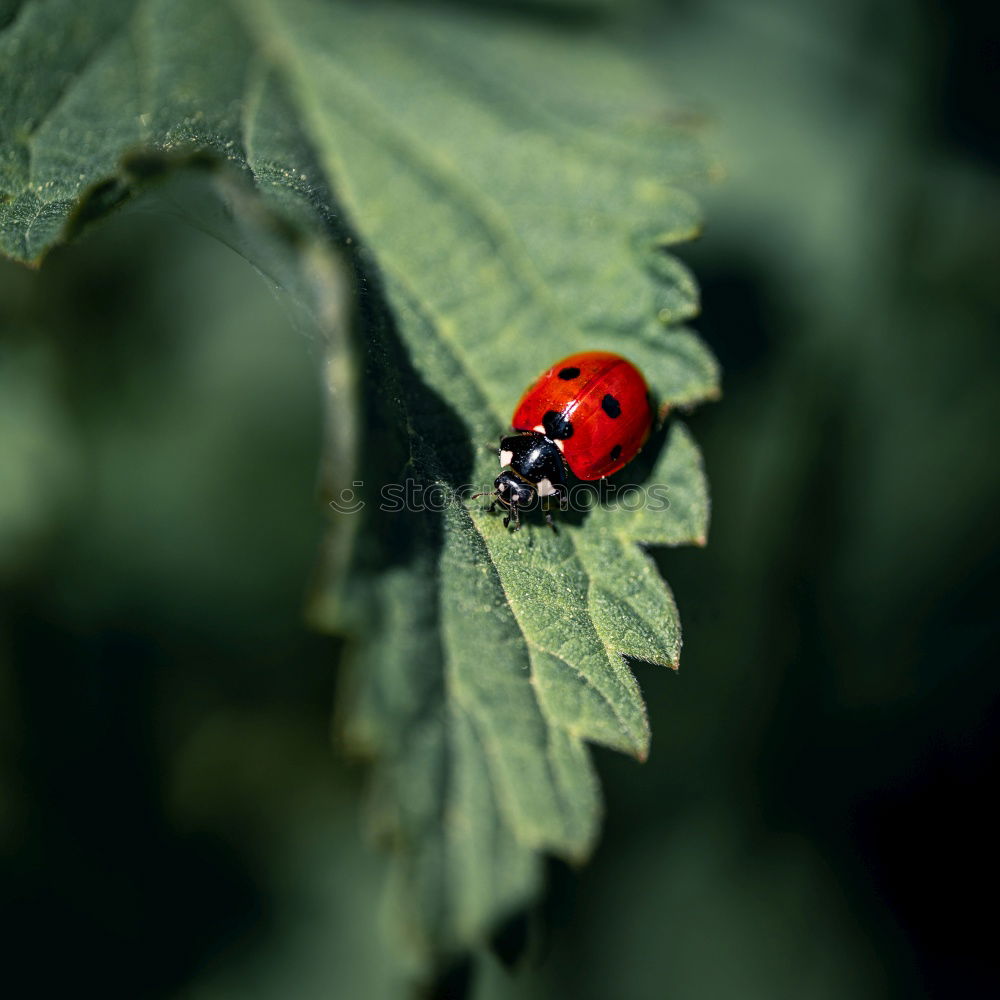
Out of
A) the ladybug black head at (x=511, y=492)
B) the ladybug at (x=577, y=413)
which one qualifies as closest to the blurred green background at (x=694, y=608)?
the ladybug at (x=577, y=413)

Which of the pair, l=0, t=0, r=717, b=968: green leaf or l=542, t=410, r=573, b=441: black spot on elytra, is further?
l=542, t=410, r=573, b=441: black spot on elytra

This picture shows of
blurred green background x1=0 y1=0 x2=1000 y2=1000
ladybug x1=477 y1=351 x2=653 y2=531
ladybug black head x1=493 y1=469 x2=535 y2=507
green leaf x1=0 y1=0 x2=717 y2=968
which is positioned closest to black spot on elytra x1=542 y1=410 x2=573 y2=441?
ladybug x1=477 y1=351 x2=653 y2=531

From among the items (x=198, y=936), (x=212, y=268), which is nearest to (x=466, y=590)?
(x=198, y=936)

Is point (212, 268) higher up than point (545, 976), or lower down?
higher up

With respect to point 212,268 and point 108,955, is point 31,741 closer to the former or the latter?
point 108,955

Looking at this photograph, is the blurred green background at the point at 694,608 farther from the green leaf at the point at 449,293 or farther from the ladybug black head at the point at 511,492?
the ladybug black head at the point at 511,492

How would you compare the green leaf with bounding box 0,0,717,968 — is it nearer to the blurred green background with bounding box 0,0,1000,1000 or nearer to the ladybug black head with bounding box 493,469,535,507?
the ladybug black head with bounding box 493,469,535,507

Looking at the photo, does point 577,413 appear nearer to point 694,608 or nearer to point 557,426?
point 557,426
